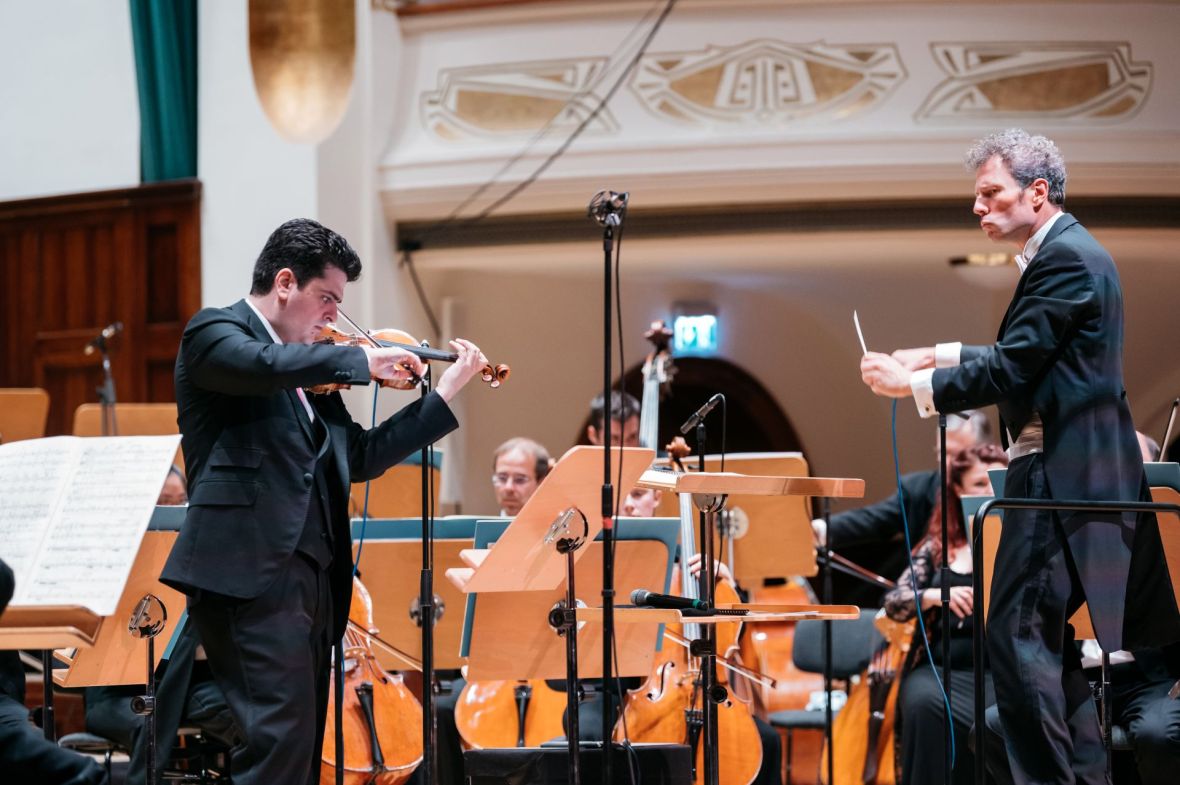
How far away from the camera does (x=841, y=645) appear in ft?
18.0

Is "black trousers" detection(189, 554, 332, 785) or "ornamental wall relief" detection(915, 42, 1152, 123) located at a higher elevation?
"ornamental wall relief" detection(915, 42, 1152, 123)

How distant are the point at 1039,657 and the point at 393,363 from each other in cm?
145

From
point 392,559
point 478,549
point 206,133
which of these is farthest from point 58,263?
point 478,549

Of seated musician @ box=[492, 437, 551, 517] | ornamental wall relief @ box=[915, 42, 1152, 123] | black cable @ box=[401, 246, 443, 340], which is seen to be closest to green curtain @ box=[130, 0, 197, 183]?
black cable @ box=[401, 246, 443, 340]

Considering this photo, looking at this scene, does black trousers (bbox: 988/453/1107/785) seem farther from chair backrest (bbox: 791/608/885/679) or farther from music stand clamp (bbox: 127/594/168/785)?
chair backrest (bbox: 791/608/885/679)

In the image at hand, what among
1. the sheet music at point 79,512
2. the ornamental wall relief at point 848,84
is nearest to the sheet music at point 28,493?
the sheet music at point 79,512

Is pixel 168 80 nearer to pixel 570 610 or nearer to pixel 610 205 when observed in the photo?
pixel 610 205

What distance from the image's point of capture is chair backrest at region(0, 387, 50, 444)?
5.55 m

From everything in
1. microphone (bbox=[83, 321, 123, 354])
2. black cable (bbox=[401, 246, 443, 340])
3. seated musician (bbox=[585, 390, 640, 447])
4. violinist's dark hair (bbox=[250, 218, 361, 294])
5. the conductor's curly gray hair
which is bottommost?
seated musician (bbox=[585, 390, 640, 447])

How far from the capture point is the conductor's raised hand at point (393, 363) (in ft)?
9.47

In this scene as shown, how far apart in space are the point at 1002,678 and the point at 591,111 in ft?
16.6

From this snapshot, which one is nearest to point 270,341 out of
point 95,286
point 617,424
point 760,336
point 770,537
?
point 770,537

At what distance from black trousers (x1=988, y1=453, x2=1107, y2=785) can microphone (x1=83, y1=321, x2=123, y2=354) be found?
528 centimetres

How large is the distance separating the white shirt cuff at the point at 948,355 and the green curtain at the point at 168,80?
5.60 m
